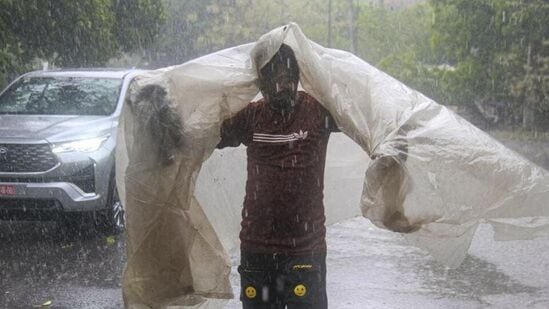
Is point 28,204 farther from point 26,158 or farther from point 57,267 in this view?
point 57,267

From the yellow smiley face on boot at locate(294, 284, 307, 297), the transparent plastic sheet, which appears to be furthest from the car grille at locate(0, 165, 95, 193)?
the yellow smiley face on boot at locate(294, 284, 307, 297)

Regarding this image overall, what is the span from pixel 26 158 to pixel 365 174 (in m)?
5.54

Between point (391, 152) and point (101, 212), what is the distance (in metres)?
6.06

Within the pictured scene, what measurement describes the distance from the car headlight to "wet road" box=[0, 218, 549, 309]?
1.02 m

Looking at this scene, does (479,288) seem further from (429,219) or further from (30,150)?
(30,150)

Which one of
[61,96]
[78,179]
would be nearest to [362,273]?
[78,179]

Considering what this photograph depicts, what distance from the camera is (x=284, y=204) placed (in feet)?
12.6

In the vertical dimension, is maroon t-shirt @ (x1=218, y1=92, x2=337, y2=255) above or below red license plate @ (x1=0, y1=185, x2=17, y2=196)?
above

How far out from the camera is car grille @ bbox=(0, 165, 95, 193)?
8547 mm

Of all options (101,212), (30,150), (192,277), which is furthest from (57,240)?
(192,277)

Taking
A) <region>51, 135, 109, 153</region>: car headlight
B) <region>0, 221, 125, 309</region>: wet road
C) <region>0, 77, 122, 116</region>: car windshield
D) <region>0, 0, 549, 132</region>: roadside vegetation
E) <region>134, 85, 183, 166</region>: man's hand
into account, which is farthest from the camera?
<region>0, 0, 549, 132</region>: roadside vegetation

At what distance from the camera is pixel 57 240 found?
9.23 metres

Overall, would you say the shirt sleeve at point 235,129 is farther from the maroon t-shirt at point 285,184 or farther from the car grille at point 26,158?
the car grille at point 26,158

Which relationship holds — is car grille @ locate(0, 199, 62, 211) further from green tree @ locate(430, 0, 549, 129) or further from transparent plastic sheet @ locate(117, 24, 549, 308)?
green tree @ locate(430, 0, 549, 129)
